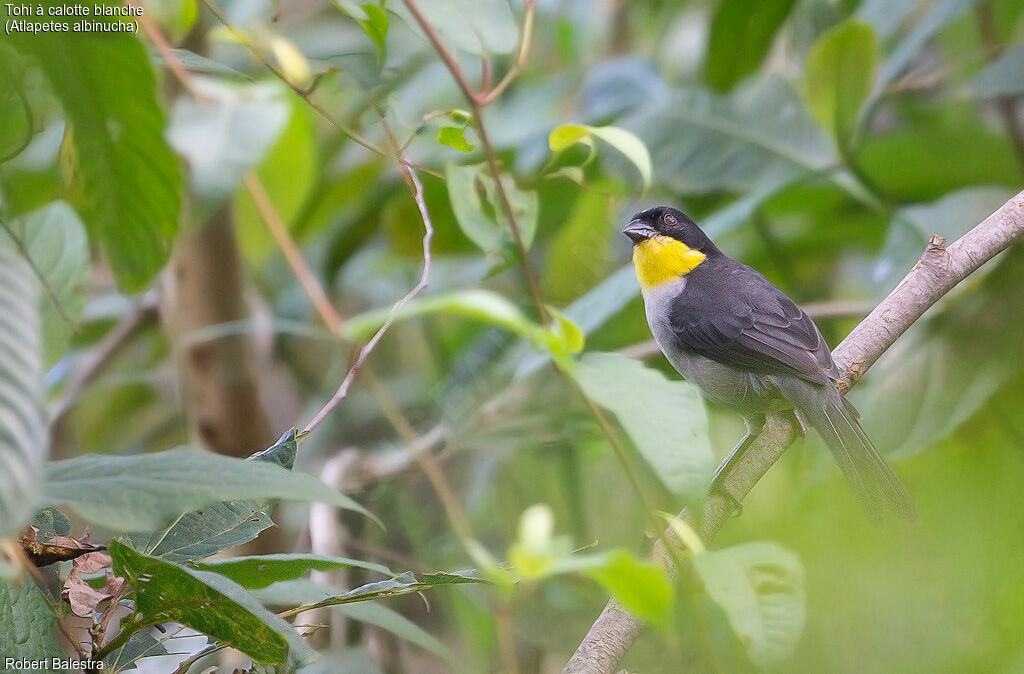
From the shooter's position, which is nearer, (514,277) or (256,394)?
(256,394)

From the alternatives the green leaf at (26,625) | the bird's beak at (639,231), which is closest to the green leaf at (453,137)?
the green leaf at (26,625)

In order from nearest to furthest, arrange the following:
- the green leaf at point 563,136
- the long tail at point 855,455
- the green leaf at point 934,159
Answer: the green leaf at point 563,136 < the long tail at point 855,455 < the green leaf at point 934,159

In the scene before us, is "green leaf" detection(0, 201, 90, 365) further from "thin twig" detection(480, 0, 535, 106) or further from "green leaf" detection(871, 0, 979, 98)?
"green leaf" detection(871, 0, 979, 98)

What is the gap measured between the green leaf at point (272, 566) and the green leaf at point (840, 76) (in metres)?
2.02

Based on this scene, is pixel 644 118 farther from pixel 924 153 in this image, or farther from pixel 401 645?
pixel 401 645

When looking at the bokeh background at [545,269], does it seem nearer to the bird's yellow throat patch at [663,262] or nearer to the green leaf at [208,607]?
the bird's yellow throat patch at [663,262]

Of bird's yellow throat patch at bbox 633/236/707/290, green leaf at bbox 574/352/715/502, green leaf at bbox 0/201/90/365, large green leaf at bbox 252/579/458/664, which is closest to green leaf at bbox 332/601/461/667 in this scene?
large green leaf at bbox 252/579/458/664

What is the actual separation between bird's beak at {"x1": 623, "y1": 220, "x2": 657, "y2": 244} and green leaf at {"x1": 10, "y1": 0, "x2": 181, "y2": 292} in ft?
4.56

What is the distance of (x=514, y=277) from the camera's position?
143 inches

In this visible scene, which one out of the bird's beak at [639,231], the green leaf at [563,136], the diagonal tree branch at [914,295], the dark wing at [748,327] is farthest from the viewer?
the bird's beak at [639,231]

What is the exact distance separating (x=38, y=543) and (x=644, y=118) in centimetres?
215

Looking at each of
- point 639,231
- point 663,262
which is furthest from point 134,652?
point 639,231

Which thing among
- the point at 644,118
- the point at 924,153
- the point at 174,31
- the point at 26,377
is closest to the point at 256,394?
the point at 174,31

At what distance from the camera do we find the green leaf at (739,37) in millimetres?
2820
